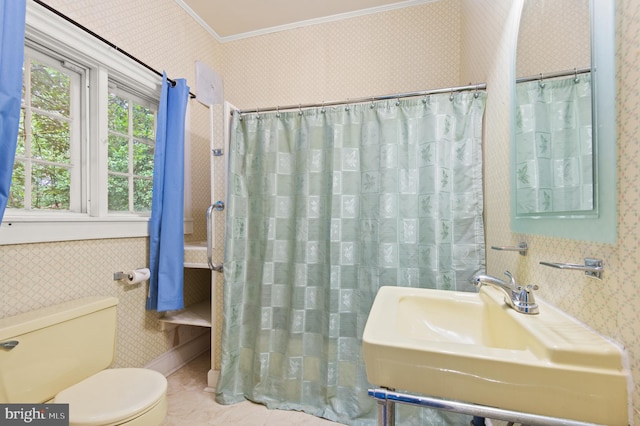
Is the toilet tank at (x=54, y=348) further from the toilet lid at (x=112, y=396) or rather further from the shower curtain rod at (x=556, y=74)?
the shower curtain rod at (x=556, y=74)

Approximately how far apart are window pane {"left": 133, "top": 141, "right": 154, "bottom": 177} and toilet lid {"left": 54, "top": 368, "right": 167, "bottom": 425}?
1.26 metres

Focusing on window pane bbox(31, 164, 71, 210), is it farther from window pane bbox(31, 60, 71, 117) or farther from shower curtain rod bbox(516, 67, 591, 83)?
shower curtain rod bbox(516, 67, 591, 83)

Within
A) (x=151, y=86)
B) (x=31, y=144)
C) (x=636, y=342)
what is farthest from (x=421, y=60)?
(x=31, y=144)

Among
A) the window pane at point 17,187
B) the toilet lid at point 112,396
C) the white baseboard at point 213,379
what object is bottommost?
the white baseboard at point 213,379

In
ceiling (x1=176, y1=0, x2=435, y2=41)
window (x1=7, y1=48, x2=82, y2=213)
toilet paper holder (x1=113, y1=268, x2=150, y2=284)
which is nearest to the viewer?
window (x1=7, y1=48, x2=82, y2=213)

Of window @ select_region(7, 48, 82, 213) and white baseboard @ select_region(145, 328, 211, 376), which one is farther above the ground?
window @ select_region(7, 48, 82, 213)

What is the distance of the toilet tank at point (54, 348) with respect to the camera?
101cm

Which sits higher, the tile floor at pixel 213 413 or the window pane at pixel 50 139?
the window pane at pixel 50 139

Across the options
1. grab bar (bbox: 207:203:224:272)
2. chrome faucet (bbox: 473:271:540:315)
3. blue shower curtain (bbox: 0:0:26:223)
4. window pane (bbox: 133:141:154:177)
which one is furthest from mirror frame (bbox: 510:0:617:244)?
window pane (bbox: 133:141:154:177)

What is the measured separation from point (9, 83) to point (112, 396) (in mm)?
1336

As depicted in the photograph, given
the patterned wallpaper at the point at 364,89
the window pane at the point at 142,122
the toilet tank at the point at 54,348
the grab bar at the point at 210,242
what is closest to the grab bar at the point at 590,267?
the patterned wallpaper at the point at 364,89

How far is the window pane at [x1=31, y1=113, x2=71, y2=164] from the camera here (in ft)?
4.40

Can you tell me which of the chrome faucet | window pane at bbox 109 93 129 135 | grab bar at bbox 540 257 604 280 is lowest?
the chrome faucet

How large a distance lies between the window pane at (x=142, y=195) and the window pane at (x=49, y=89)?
550 millimetres
